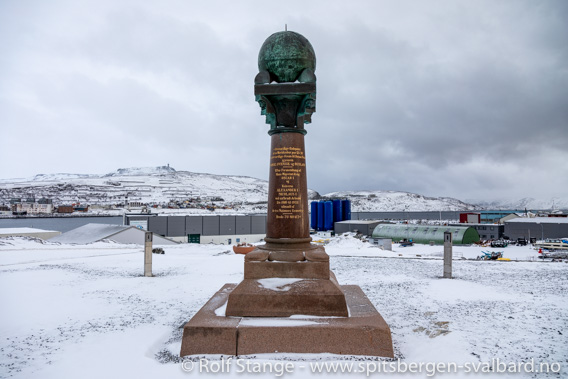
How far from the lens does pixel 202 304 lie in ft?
28.1

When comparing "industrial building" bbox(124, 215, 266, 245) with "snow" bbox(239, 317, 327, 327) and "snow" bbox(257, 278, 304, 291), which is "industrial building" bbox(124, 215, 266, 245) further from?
"snow" bbox(239, 317, 327, 327)

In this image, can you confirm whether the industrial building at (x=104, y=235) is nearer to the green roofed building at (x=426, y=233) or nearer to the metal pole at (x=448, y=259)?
the metal pole at (x=448, y=259)

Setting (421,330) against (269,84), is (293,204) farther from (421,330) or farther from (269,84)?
(421,330)

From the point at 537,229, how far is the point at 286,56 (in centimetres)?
5268

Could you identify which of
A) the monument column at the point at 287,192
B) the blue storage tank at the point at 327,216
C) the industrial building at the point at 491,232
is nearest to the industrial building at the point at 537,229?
the industrial building at the point at 491,232

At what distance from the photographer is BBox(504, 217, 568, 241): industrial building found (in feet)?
150

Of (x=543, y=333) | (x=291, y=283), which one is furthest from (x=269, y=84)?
(x=543, y=333)

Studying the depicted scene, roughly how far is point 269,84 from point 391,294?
634cm

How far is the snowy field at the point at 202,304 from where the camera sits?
4.98m

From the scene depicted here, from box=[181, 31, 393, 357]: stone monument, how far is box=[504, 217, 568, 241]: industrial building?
49898mm

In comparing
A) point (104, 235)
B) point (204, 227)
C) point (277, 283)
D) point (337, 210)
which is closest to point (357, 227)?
point (337, 210)

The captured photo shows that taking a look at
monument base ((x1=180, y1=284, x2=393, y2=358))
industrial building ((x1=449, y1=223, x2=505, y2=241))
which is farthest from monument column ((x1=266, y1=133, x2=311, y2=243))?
industrial building ((x1=449, y1=223, x2=505, y2=241))

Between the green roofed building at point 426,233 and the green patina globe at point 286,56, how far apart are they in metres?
41.4

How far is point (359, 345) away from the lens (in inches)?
211
